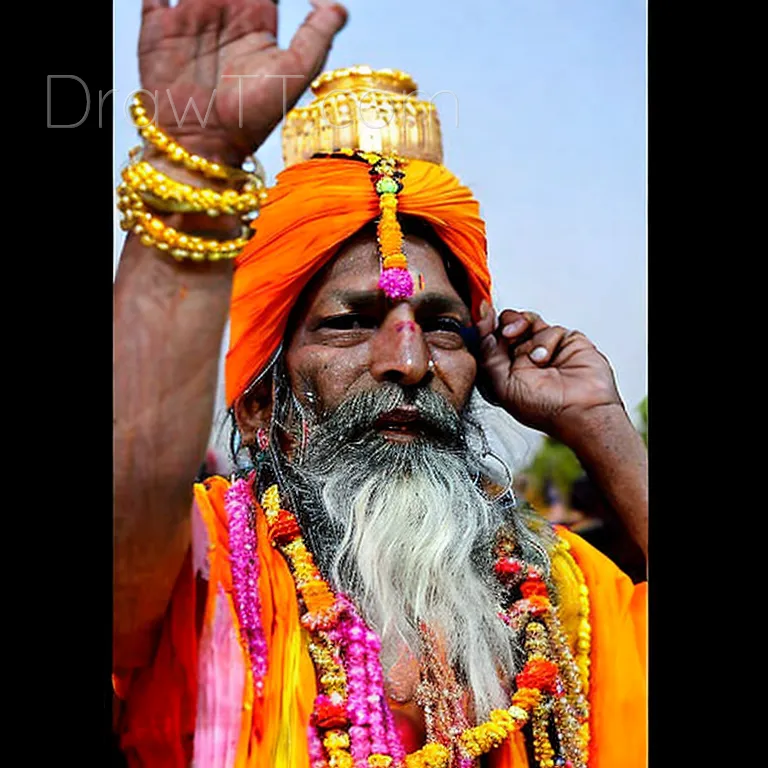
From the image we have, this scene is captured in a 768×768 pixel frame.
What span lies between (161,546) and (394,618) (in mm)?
396

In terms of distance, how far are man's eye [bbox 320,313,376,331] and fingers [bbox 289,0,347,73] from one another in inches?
17.6

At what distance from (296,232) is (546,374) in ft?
1.66

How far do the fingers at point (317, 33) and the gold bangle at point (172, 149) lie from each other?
16 cm

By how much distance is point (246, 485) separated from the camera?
67.7 inches

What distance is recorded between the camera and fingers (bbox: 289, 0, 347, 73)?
1373mm

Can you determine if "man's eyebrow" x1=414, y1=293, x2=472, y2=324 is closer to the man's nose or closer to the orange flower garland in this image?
the man's nose

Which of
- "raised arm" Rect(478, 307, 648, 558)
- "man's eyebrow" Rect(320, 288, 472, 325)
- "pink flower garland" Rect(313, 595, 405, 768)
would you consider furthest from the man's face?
"pink flower garland" Rect(313, 595, 405, 768)

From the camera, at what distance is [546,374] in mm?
1948

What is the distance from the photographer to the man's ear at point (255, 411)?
1.79 metres

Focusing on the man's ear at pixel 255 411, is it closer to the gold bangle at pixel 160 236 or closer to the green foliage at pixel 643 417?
the gold bangle at pixel 160 236

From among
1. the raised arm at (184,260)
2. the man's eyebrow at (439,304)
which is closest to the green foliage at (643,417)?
the man's eyebrow at (439,304)

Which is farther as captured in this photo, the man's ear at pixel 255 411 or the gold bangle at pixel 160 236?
the man's ear at pixel 255 411

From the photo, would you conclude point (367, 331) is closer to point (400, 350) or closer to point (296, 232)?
point (400, 350)

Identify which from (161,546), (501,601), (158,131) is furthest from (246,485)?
(158,131)
